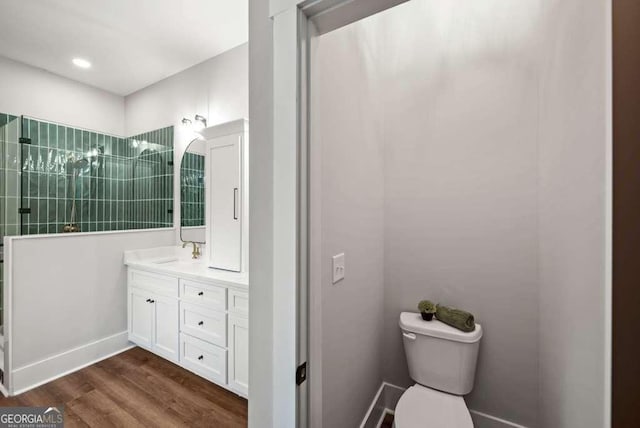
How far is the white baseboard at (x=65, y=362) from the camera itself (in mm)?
2002

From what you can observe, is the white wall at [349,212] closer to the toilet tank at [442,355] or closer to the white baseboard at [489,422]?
the toilet tank at [442,355]

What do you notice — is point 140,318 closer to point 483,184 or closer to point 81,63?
point 81,63

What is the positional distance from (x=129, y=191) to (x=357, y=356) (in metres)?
3.18

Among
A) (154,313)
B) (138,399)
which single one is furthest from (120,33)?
(138,399)

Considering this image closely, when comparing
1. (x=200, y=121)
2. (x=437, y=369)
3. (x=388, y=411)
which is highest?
(x=200, y=121)

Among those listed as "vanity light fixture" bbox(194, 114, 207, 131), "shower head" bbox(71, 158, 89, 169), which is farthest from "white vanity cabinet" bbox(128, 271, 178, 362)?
"vanity light fixture" bbox(194, 114, 207, 131)

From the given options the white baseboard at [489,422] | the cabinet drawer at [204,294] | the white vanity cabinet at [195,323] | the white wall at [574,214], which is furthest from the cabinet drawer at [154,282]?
the white wall at [574,214]

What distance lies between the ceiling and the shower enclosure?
62 centimetres

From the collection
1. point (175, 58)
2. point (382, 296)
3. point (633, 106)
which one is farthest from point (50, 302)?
point (633, 106)

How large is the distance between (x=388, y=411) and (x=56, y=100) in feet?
14.0

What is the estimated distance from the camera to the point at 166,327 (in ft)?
7.45

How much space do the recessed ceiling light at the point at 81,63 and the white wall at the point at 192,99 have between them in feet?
1.81

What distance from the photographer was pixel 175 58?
2.67 meters

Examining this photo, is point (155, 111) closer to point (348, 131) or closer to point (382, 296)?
point (348, 131)
